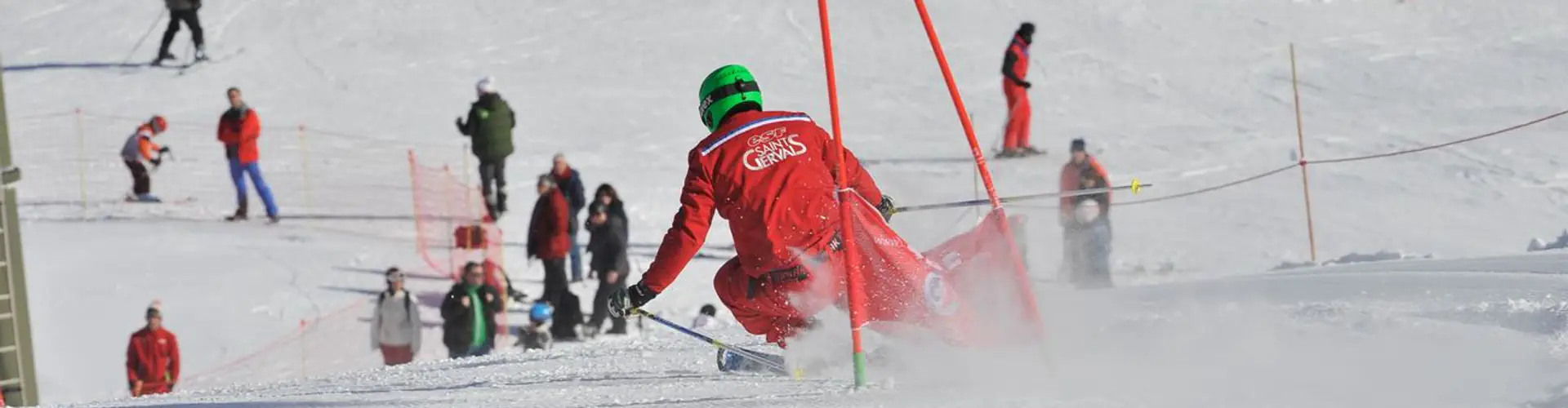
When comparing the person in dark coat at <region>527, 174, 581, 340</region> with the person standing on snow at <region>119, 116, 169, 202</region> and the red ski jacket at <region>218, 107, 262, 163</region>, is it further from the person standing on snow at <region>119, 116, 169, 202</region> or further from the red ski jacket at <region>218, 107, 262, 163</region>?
the person standing on snow at <region>119, 116, 169, 202</region>

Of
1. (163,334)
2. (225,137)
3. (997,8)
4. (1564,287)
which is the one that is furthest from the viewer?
(997,8)

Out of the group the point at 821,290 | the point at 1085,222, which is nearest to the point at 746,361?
the point at 821,290

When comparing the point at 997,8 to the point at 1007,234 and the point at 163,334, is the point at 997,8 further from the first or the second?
the point at 1007,234

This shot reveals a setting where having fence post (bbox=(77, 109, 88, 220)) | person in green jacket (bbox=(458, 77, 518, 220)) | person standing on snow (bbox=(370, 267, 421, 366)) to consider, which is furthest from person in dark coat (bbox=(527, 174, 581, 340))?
fence post (bbox=(77, 109, 88, 220))

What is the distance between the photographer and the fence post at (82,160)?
1936 cm

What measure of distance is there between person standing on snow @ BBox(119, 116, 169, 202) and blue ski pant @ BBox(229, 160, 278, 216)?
1.35 meters

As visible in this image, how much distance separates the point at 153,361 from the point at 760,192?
314 inches

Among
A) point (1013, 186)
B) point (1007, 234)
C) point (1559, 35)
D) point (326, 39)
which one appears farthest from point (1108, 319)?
point (326, 39)

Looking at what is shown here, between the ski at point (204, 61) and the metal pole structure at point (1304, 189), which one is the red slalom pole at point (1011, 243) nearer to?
the metal pole structure at point (1304, 189)

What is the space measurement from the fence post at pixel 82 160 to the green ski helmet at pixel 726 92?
546 inches

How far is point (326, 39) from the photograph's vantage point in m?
25.9

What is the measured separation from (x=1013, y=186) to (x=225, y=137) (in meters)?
6.97

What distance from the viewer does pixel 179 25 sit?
81.2ft

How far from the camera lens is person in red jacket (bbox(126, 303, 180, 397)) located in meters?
12.8
